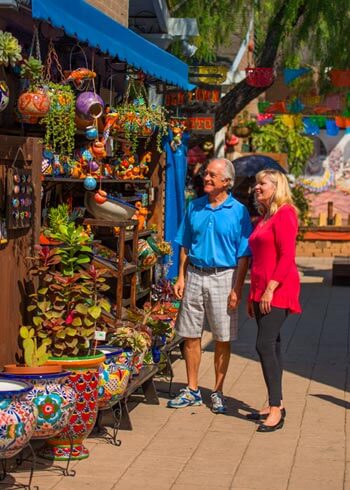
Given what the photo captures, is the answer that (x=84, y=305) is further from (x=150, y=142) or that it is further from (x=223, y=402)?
(x=150, y=142)

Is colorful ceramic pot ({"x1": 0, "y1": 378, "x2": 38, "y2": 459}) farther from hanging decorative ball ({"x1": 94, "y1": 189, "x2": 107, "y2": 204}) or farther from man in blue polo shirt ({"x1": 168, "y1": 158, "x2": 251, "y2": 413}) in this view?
hanging decorative ball ({"x1": 94, "y1": 189, "x2": 107, "y2": 204})

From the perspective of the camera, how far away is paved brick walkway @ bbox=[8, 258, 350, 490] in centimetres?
720

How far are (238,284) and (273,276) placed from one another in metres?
0.56

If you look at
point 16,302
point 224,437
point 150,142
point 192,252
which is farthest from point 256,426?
point 150,142

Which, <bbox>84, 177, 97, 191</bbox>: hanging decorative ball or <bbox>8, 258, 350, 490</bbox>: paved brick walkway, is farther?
<bbox>84, 177, 97, 191</bbox>: hanging decorative ball

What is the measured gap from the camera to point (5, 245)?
299 inches

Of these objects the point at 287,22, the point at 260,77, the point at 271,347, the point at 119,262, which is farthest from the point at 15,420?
the point at 287,22

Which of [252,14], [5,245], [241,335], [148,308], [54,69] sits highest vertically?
[252,14]

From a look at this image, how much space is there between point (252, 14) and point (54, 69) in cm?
1071

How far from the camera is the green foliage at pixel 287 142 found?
1179 inches

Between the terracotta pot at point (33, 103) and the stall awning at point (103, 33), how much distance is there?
0.45 metres

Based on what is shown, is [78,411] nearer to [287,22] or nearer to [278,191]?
[278,191]

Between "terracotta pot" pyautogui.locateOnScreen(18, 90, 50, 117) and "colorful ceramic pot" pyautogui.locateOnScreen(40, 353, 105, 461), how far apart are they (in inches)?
64.0

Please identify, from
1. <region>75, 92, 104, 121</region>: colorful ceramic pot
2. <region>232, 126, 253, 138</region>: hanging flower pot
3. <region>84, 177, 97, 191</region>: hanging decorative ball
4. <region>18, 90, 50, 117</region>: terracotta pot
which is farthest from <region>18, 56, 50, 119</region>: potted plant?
<region>232, 126, 253, 138</region>: hanging flower pot
